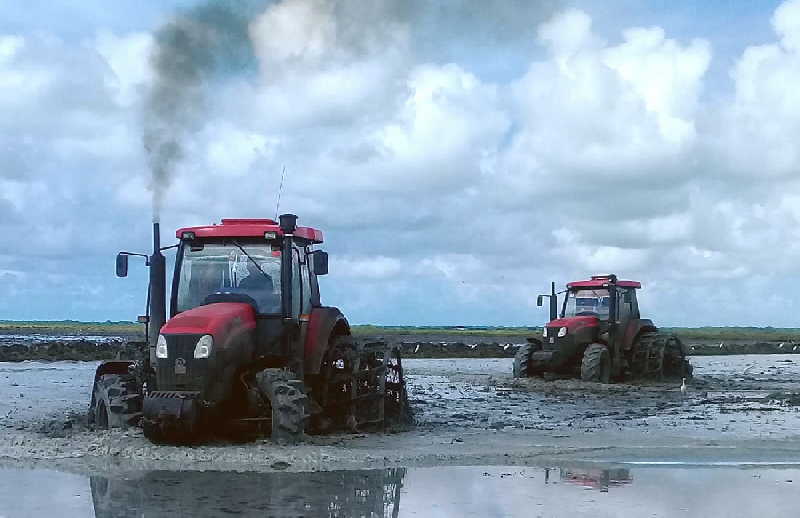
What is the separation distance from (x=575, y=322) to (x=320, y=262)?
1460cm

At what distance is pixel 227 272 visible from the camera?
1509 cm

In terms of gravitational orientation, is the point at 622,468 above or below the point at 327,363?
below

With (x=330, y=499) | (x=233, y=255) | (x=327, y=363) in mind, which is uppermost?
(x=233, y=255)

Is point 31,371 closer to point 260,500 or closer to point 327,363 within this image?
point 327,363

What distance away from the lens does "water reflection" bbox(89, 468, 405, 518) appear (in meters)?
9.65

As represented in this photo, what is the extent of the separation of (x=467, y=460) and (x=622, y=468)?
185 centimetres

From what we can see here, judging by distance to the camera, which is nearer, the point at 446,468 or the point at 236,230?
the point at 446,468

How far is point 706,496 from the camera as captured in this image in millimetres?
10523

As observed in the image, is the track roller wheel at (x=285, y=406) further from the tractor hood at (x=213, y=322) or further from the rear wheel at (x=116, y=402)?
the rear wheel at (x=116, y=402)

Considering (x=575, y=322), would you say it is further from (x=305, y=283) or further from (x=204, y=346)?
(x=204, y=346)

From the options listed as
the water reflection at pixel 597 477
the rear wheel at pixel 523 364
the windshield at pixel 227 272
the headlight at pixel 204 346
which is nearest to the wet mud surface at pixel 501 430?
the rear wheel at pixel 523 364

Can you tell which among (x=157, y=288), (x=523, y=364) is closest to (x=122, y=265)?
(x=157, y=288)

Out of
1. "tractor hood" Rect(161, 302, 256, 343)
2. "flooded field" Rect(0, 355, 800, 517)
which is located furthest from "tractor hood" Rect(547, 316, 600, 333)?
"tractor hood" Rect(161, 302, 256, 343)

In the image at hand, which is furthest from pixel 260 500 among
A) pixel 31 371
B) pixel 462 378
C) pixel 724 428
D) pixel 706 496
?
pixel 31 371
